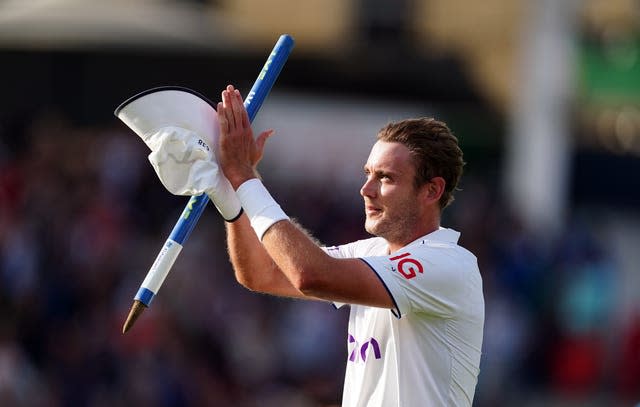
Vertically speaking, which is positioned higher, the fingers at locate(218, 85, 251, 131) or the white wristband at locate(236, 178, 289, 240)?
the fingers at locate(218, 85, 251, 131)

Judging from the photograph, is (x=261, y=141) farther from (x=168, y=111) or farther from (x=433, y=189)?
(x=433, y=189)

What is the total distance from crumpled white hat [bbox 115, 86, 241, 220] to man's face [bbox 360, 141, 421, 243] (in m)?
0.54

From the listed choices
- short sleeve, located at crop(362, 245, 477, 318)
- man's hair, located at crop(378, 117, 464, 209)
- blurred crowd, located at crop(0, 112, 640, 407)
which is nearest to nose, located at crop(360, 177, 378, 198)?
man's hair, located at crop(378, 117, 464, 209)

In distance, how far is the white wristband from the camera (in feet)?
17.2

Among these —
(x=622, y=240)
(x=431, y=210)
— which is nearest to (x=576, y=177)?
(x=622, y=240)

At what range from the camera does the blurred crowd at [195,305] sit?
438 inches

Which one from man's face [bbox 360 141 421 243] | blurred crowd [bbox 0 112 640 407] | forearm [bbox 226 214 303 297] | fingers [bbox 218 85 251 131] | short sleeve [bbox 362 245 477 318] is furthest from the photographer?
blurred crowd [bbox 0 112 640 407]

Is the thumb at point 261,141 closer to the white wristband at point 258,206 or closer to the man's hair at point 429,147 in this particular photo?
the white wristband at point 258,206

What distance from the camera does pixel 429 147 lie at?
5574mm

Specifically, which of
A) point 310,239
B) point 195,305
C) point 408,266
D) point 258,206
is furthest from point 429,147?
point 195,305

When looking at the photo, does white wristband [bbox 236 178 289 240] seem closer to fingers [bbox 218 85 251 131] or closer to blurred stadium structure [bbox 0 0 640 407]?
fingers [bbox 218 85 251 131]

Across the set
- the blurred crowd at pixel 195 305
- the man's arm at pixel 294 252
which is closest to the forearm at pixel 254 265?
the man's arm at pixel 294 252

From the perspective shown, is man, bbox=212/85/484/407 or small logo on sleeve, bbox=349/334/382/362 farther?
small logo on sleeve, bbox=349/334/382/362

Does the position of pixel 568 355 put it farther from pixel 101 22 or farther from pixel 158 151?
pixel 158 151
